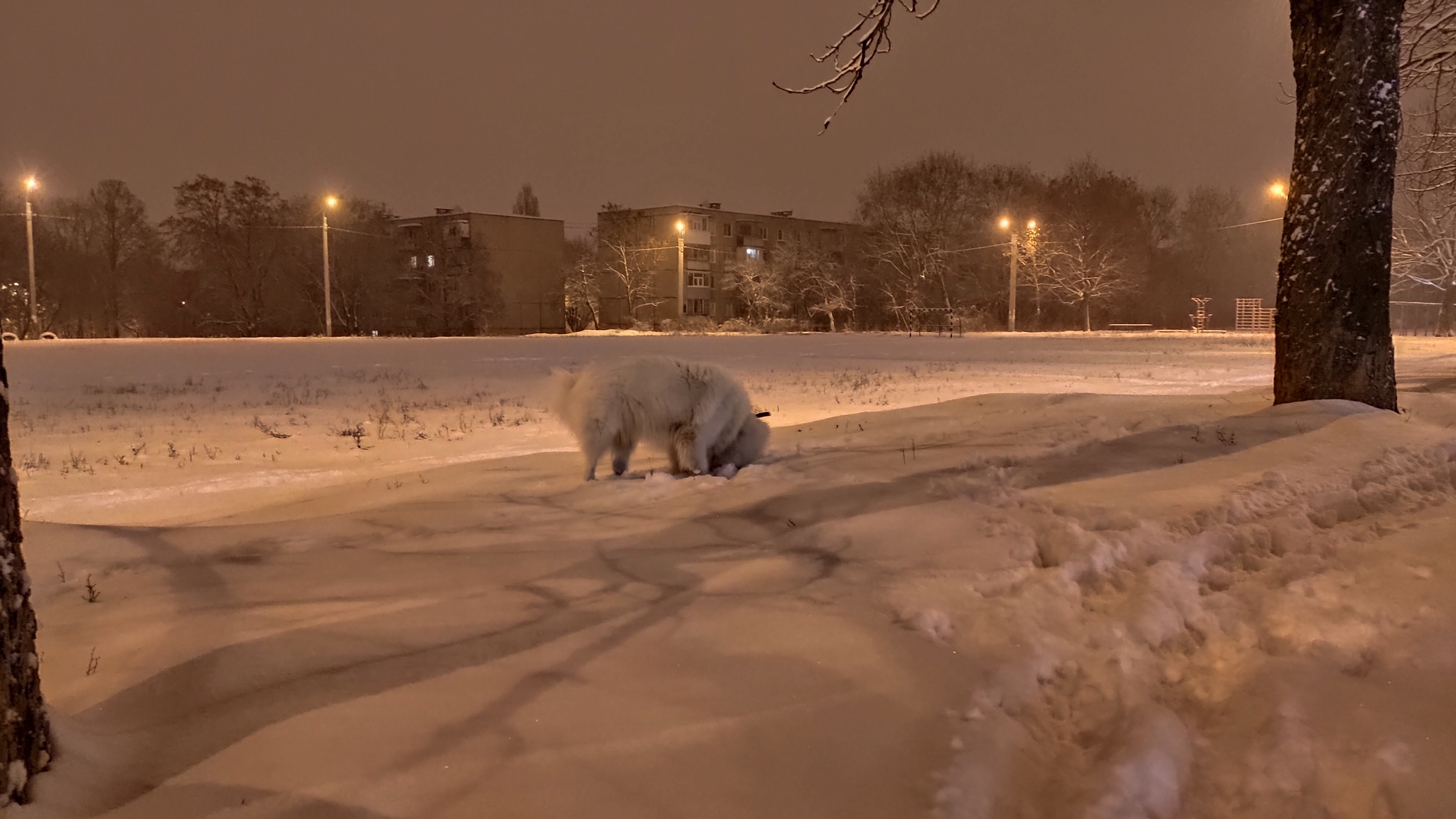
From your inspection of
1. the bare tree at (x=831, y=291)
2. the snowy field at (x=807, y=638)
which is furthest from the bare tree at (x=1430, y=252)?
the snowy field at (x=807, y=638)

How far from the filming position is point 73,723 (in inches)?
94.1

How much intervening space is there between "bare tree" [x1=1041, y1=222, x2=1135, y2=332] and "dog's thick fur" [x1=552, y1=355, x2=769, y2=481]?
5113cm

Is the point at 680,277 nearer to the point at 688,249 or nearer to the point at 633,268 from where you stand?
the point at 633,268

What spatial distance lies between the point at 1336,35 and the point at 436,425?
1118 cm

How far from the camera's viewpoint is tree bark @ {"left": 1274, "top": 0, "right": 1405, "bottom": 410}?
6355 mm

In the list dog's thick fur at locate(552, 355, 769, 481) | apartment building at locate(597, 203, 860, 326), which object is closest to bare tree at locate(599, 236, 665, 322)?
apartment building at locate(597, 203, 860, 326)

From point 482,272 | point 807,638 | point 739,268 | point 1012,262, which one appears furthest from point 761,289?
point 807,638

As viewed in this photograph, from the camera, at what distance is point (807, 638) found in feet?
10.6

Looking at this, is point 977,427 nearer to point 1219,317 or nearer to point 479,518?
point 479,518

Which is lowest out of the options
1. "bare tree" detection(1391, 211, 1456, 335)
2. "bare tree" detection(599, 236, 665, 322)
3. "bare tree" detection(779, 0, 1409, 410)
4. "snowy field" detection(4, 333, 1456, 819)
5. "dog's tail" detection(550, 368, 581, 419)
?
"snowy field" detection(4, 333, 1456, 819)

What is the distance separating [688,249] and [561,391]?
6148 cm

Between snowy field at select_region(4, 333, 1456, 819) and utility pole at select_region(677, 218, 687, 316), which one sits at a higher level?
utility pole at select_region(677, 218, 687, 316)

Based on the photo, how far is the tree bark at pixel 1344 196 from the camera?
636cm

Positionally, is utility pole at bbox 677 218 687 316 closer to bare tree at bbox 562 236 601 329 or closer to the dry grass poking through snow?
bare tree at bbox 562 236 601 329
